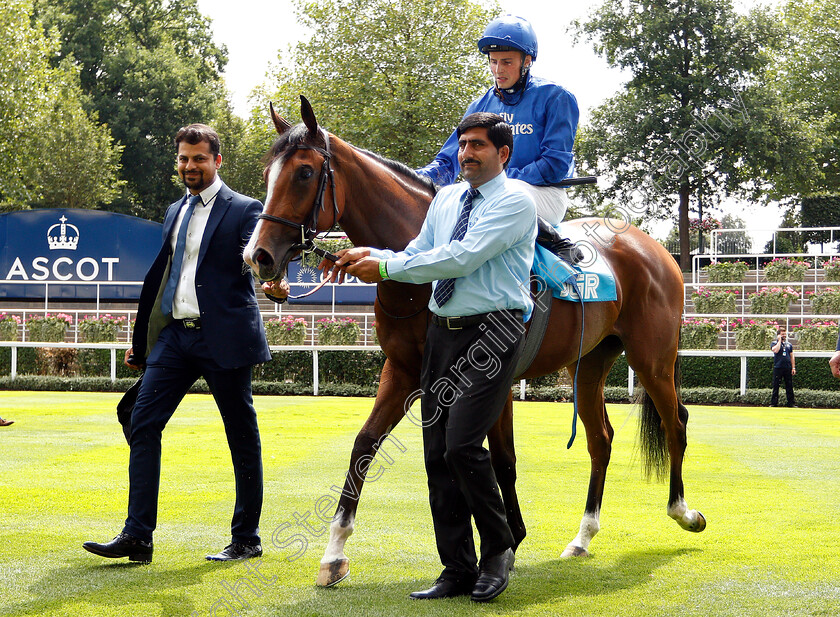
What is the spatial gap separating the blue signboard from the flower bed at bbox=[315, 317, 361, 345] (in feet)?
21.7

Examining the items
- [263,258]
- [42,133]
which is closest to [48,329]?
[42,133]

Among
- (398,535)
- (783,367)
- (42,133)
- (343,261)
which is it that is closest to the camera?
(343,261)

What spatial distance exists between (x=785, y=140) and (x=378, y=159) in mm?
26503

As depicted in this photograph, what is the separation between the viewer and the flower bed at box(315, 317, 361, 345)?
60.8 ft

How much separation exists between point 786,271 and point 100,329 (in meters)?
16.4

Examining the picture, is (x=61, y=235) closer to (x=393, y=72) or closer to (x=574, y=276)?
(x=393, y=72)

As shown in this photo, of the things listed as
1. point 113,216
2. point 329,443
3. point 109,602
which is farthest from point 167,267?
point 113,216

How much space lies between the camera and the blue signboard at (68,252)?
2261 centimetres

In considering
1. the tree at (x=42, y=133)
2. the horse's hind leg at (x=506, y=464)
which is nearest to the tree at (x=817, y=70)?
the tree at (x=42, y=133)

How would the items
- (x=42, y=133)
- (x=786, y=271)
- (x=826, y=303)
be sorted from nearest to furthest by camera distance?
1. (x=826, y=303)
2. (x=786, y=271)
3. (x=42, y=133)

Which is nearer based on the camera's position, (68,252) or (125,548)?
(125,548)

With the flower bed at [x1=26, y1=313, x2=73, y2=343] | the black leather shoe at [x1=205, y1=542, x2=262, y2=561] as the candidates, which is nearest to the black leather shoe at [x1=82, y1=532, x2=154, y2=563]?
the black leather shoe at [x1=205, y1=542, x2=262, y2=561]

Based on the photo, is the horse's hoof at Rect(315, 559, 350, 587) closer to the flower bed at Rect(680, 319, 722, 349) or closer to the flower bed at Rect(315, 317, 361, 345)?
the flower bed at Rect(315, 317, 361, 345)

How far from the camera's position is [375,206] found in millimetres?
3721
